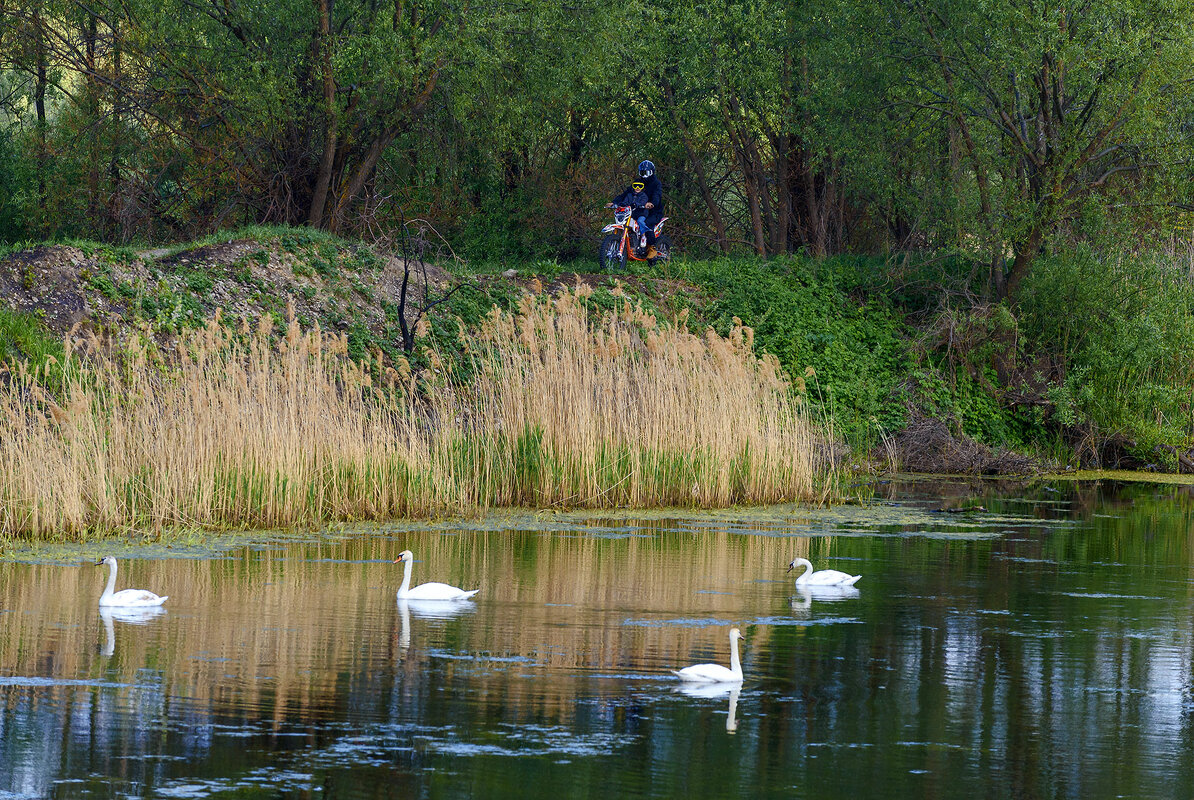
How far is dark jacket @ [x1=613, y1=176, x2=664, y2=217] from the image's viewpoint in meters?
27.6

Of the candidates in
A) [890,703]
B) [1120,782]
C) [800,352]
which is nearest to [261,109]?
[800,352]

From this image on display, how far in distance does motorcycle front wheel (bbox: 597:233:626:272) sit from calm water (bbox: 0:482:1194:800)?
13.5 meters

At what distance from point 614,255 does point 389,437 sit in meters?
13.2

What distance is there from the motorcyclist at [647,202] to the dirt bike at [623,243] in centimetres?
9

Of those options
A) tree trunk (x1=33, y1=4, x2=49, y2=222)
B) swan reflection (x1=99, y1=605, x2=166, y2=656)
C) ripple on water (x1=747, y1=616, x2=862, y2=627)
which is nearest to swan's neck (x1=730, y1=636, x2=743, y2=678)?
ripple on water (x1=747, y1=616, x2=862, y2=627)

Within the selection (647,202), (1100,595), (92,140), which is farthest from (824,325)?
(1100,595)

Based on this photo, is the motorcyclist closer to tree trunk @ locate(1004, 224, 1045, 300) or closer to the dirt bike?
the dirt bike

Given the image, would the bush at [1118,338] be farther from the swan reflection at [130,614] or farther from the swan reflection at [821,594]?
the swan reflection at [130,614]

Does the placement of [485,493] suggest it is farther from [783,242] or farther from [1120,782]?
[783,242]

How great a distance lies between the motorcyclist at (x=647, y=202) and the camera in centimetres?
2755

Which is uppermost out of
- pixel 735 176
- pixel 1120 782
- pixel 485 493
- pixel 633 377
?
pixel 735 176

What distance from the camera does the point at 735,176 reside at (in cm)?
3962

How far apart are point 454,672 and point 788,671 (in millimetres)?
2000

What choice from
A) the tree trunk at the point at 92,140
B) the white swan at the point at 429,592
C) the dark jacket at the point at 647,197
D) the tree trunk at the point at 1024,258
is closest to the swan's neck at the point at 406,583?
the white swan at the point at 429,592
